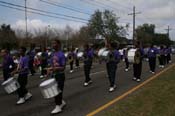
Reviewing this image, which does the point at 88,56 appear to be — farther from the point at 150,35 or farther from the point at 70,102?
the point at 150,35

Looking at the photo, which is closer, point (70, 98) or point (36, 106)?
point (36, 106)

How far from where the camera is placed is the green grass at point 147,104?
9.89 meters

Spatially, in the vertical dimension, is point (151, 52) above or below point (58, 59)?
below

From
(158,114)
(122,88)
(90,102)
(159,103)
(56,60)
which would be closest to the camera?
(158,114)

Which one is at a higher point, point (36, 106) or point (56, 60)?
point (56, 60)

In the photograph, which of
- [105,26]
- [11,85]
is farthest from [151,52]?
[105,26]

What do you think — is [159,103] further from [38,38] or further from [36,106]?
[38,38]

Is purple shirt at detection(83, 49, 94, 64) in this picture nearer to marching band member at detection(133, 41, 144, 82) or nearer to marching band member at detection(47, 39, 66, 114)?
marching band member at detection(133, 41, 144, 82)

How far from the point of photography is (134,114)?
9.73 meters

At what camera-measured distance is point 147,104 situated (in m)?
11.1

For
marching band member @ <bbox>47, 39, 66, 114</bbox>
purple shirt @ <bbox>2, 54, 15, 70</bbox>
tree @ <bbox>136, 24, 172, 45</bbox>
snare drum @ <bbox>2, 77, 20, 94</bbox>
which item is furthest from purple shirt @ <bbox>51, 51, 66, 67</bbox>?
tree @ <bbox>136, 24, 172, 45</bbox>

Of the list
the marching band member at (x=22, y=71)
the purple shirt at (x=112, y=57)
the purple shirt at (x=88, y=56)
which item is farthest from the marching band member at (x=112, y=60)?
the marching band member at (x=22, y=71)

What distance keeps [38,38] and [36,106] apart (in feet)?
270

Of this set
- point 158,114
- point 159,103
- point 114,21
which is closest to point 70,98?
point 159,103
